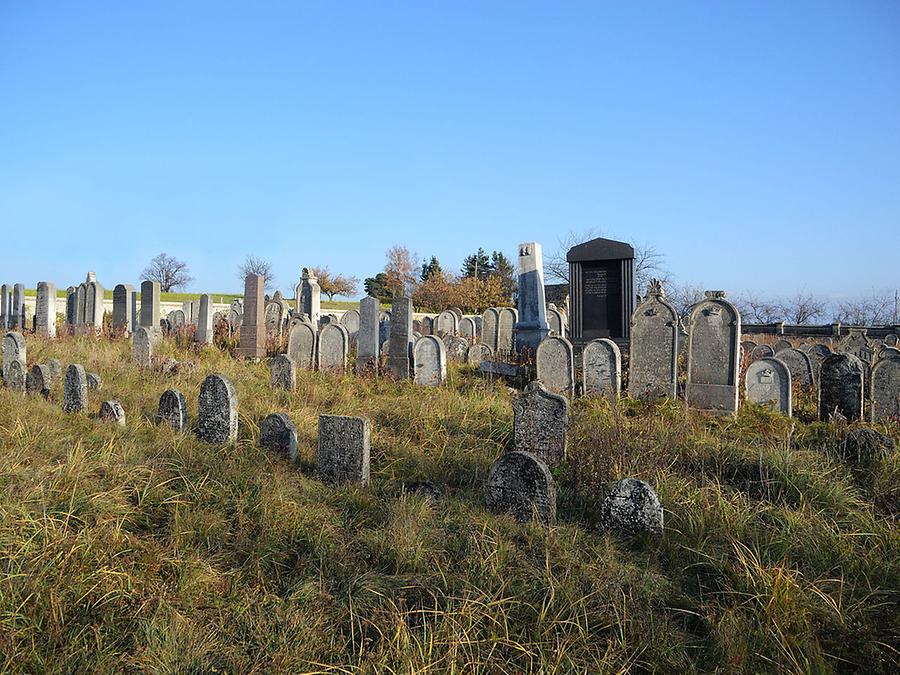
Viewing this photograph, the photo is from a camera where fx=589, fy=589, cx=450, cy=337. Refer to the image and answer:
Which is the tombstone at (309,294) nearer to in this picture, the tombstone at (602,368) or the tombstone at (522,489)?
the tombstone at (602,368)

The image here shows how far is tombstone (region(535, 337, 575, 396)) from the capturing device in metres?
9.47

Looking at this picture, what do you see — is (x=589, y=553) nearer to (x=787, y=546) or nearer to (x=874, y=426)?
(x=787, y=546)

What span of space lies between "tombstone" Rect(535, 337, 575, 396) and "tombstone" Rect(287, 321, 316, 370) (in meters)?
4.95

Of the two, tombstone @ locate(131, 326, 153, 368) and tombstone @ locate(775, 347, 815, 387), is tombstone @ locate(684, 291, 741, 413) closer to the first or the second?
tombstone @ locate(775, 347, 815, 387)

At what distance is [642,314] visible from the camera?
9.42 m

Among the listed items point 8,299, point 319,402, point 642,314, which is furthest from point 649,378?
point 8,299

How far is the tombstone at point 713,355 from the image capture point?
8938mm

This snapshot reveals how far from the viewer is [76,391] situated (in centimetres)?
739

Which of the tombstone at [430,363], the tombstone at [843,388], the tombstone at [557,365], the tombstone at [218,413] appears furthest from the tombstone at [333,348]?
the tombstone at [843,388]

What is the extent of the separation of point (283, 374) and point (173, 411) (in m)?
2.99

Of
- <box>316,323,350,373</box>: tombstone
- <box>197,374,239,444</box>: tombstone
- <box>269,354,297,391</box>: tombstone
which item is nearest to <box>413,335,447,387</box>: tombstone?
<box>316,323,350,373</box>: tombstone

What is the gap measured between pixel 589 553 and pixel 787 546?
1.32m

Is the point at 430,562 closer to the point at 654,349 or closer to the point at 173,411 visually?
the point at 173,411

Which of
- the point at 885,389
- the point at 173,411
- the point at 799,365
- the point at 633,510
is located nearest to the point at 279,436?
the point at 173,411
